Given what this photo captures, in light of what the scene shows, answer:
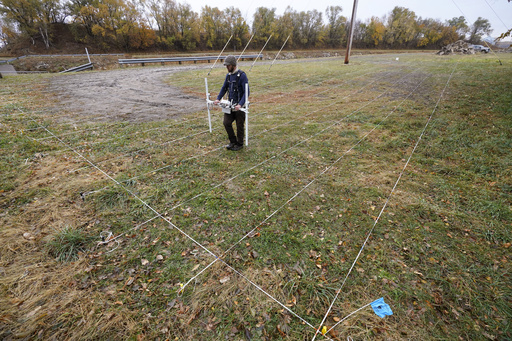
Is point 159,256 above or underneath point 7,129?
underneath

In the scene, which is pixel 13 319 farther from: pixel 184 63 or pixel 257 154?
pixel 184 63

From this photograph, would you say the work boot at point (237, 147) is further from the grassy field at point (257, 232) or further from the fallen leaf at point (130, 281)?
the fallen leaf at point (130, 281)

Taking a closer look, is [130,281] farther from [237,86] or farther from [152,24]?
[152,24]

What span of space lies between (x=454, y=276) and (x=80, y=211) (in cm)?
543

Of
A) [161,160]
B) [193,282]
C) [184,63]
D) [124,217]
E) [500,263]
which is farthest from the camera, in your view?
[184,63]

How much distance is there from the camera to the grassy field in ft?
7.73

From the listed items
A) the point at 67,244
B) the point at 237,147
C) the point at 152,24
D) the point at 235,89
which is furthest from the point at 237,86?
the point at 152,24

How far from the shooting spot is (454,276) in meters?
2.76

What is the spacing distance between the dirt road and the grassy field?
1.45 meters

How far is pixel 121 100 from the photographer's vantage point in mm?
9836

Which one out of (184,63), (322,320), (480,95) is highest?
(184,63)

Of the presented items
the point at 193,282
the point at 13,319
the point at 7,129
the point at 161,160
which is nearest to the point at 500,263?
the point at 193,282

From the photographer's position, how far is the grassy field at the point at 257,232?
236cm

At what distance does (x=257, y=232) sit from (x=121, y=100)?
9574 mm
